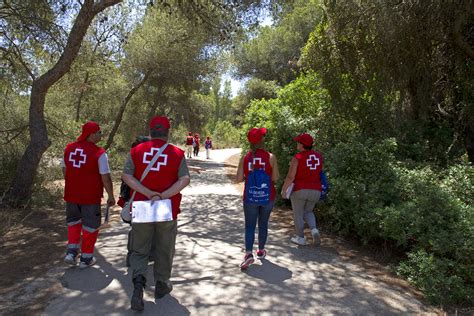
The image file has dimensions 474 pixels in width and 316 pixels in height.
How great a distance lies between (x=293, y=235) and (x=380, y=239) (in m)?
1.47

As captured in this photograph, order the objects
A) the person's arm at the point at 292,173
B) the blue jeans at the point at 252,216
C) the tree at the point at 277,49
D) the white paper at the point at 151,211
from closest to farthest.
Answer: the white paper at the point at 151,211 < the blue jeans at the point at 252,216 < the person's arm at the point at 292,173 < the tree at the point at 277,49

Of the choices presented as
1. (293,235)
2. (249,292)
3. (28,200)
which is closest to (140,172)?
(249,292)

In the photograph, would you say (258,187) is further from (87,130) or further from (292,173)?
(87,130)

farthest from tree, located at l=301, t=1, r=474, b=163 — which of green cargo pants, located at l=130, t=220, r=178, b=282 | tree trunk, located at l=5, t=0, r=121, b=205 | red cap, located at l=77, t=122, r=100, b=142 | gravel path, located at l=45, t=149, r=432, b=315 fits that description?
green cargo pants, located at l=130, t=220, r=178, b=282

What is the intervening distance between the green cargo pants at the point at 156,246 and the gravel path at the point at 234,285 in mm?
361

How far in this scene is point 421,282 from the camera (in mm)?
4422

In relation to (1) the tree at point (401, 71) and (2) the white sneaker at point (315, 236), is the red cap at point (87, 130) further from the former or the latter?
(1) the tree at point (401, 71)

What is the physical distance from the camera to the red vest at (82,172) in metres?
4.68

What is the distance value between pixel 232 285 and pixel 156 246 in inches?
42.4

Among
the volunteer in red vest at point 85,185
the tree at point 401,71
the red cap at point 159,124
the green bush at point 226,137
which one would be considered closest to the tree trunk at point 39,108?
the volunteer in red vest at point 85,185

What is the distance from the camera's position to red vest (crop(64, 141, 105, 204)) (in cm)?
468

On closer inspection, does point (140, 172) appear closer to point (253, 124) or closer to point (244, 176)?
point (244, 176)

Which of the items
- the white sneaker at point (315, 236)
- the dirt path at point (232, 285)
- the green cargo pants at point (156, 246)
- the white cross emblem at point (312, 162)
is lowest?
the dirt path at point (232, 285)

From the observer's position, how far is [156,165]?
Answer: 3740mm
